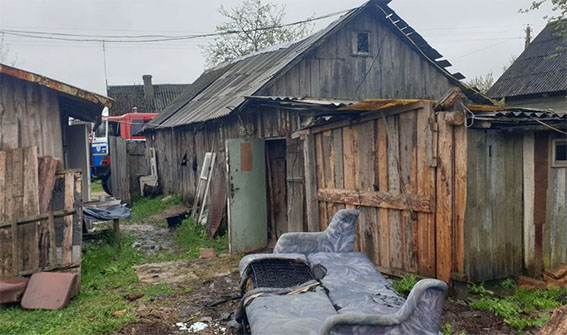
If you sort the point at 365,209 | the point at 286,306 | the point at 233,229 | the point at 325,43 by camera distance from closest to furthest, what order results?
the point at 286,306 < the point at 365,209 < the point at 233,229 < the point at 325,43

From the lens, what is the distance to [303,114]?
722 centimetres

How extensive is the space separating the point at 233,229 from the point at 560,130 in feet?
17.0

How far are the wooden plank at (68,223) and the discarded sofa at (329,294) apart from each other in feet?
7.85

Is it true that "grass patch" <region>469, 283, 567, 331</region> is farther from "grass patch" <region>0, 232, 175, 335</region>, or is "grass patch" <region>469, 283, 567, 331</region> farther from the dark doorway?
the dark doorway

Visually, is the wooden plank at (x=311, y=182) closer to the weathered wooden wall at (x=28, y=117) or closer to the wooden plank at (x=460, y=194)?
the wooden plank at (x=460, y=194)

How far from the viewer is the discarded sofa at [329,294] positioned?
10.0ft

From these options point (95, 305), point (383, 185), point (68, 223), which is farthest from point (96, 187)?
point (383, 185)

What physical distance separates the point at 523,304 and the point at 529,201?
1310 mm

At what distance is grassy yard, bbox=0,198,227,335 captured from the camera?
4500 mm

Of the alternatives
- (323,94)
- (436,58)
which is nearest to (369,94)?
(323,94)

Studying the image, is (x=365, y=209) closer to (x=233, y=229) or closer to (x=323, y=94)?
(x=233, y=229)

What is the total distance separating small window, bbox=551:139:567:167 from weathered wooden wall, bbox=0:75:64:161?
6.88m

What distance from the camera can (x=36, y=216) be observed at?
220 inches

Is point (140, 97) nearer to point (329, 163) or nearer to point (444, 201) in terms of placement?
point (329, 163)
